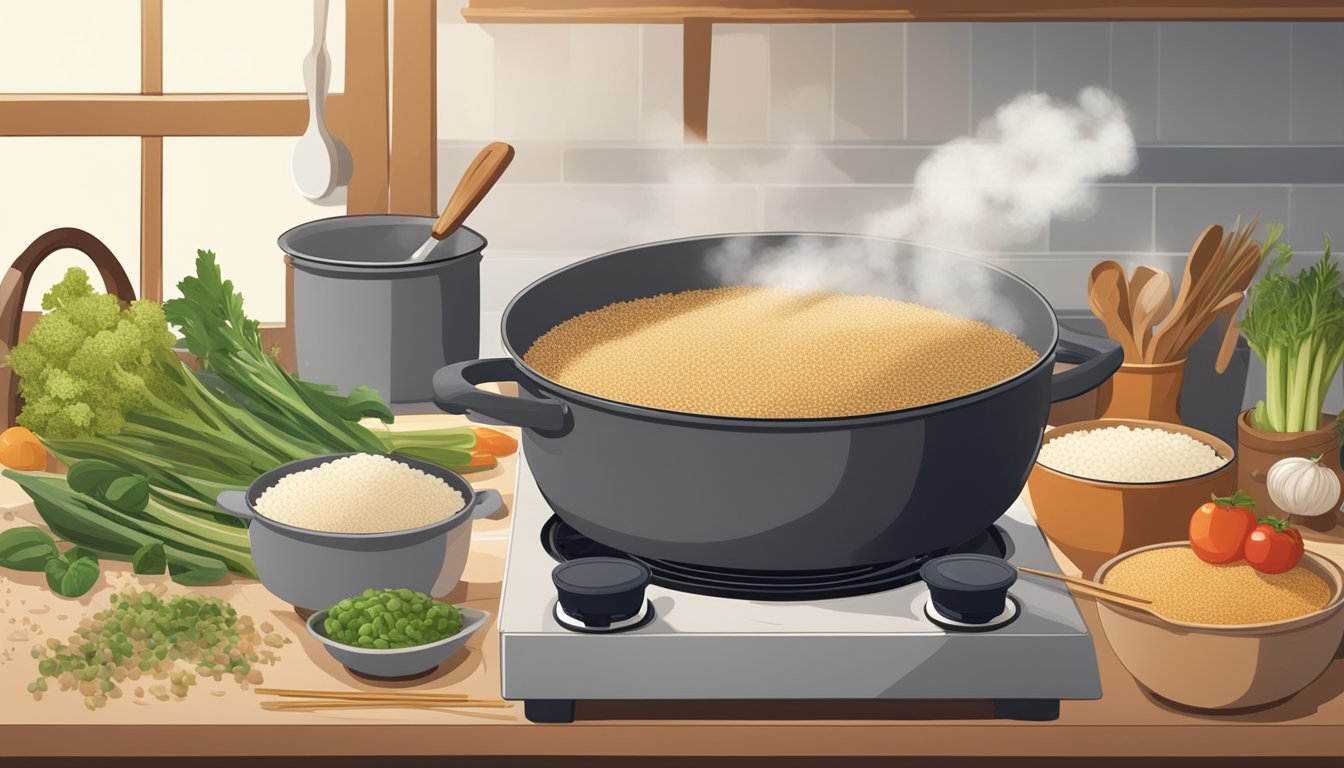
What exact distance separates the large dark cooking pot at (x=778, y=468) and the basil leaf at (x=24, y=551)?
1.65 ft

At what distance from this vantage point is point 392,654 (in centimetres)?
140

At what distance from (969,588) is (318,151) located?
46.7 inches

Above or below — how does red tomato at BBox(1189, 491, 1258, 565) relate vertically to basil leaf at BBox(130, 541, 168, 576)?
above

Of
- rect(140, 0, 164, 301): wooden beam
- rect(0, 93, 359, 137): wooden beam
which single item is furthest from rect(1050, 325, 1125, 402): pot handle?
rect(140, 0, 164, 301): wooden beam

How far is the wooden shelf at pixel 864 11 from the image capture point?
209 cm

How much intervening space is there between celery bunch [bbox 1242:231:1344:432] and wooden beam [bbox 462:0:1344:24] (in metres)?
0.40

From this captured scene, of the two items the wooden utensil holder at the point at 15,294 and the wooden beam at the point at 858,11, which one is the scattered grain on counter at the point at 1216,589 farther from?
the wooden utensil holder at the point at 15,294

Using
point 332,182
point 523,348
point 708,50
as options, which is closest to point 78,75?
point 332,182

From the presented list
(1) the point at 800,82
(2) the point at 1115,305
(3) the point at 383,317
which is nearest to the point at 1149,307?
(2) the point at 1115,305

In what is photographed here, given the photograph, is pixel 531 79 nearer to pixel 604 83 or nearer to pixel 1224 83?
pixel 604 83

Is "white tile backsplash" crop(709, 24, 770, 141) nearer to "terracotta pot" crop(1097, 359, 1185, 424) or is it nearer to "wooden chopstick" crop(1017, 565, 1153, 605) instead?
"terracotta pot" crop(1097, 359, 1185, 424)

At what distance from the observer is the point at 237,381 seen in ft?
6.01

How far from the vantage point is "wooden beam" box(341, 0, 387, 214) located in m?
2.25

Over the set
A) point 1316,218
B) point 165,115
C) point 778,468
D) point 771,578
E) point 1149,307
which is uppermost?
point 165,115
